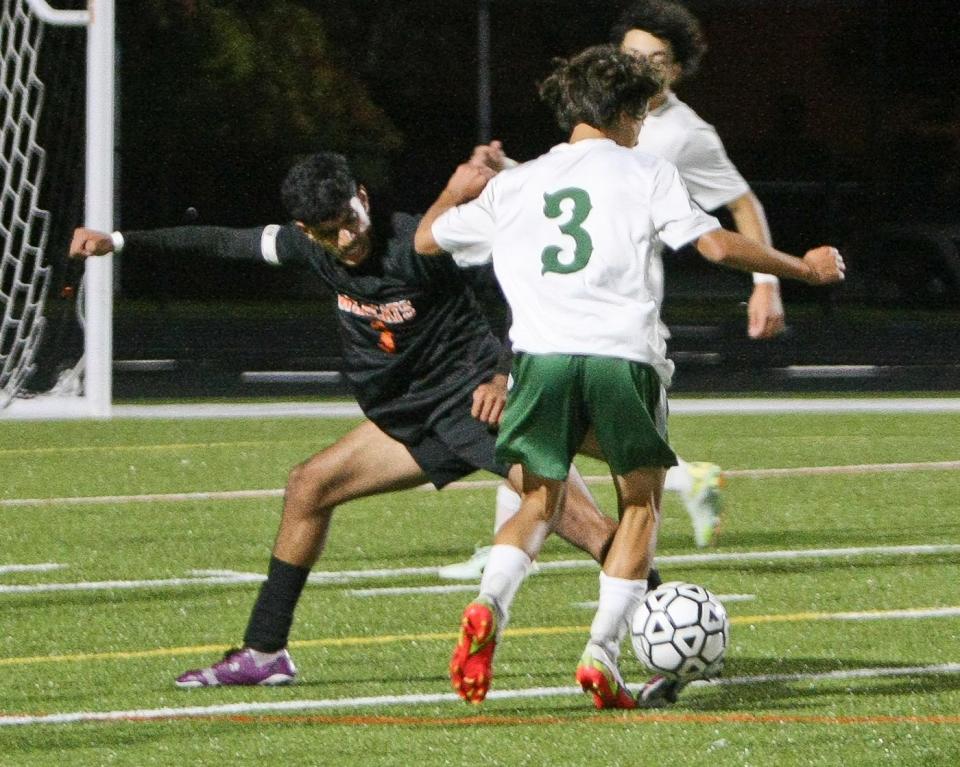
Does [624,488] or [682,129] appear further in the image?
[682,129]

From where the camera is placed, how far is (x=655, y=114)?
8.13 m

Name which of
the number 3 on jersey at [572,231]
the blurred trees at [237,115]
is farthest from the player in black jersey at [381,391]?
the blurred trees at [237,115]

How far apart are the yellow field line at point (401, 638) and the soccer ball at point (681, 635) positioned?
1313mm

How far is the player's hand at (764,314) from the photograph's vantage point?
6547 millimetres

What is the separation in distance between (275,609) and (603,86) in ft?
6.20

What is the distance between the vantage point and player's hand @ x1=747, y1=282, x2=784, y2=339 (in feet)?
21.5

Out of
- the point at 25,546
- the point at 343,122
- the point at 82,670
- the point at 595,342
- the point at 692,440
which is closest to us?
the point at 595,342

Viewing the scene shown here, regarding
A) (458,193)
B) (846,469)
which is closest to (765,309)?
(458,193)

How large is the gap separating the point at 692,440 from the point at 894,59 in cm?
1532

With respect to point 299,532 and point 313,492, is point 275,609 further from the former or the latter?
point 313,492

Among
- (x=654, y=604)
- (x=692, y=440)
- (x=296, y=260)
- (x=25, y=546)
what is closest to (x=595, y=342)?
(x=654, y=604)

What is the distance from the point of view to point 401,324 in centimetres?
709

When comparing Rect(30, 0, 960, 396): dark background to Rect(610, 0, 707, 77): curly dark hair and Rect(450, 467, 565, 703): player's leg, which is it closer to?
Rect(610, 0, 707, 77): curly dark hair

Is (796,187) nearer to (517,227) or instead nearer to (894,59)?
(894,59)
